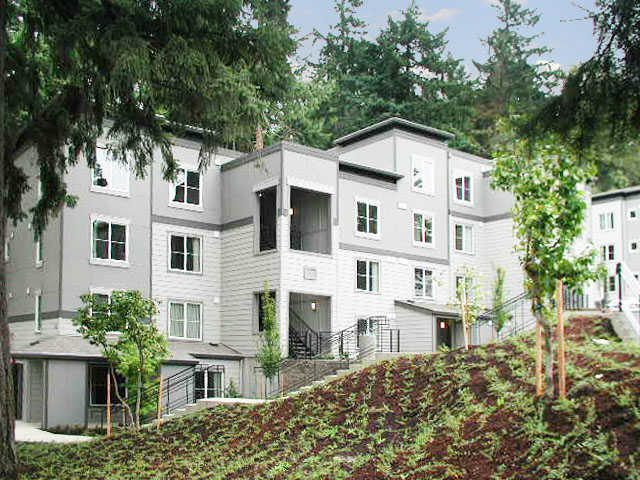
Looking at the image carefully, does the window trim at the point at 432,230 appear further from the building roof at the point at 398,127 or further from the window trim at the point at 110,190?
the window trim at the point at 110,190

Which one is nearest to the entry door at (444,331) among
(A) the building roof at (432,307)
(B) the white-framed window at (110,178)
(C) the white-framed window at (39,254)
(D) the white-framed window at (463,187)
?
(A) the building roof at (432,307)

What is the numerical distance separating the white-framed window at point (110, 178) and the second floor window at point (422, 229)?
481 inches

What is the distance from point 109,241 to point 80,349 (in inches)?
165

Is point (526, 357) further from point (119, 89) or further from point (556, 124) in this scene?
point (119, 89)

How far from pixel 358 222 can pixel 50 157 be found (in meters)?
16.8

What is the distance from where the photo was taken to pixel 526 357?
15.3 meters

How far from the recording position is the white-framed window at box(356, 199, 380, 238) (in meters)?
32.2

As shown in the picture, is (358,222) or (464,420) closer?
(464,420)

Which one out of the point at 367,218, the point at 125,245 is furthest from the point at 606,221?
the point at 125,245

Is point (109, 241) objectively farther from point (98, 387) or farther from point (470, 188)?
point (470, 188)

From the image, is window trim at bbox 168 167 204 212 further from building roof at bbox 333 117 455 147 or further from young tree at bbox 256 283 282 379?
building roof at bbox 333 117 455 147

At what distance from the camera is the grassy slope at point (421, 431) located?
399 inches

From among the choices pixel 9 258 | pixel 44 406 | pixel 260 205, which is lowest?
pixel 44 406

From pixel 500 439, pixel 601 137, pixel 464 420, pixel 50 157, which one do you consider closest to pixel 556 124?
pixel 601 137
